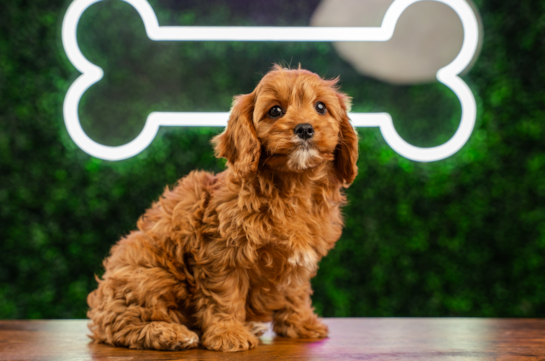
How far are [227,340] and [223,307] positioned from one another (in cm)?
14

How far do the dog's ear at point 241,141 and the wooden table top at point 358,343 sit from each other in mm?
774

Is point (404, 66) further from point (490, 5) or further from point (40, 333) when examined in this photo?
point (40, 333)

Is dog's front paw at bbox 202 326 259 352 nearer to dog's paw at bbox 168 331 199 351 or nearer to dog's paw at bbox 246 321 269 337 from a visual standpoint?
dog's paw at bbox 168 331 199 351

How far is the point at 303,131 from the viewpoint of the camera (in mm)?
1827

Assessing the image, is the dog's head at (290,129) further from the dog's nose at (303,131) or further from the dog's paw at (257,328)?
the dog's paw at (257,328)

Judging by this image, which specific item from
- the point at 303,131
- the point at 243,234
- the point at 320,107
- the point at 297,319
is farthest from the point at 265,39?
the point at 297,319

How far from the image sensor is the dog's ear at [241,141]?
6.29 feet

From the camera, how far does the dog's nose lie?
72.0 inches

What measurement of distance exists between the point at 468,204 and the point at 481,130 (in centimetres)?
59

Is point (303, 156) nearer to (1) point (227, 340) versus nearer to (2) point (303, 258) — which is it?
(2) point (303, 258)

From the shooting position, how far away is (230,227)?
77.0 inches

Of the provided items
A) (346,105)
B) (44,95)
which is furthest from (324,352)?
(44,95)

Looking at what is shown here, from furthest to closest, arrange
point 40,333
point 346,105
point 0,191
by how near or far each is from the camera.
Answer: point 0,191 → point 40,333 → point 346,105

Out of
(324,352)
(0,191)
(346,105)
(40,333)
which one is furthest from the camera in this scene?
(0,191)
